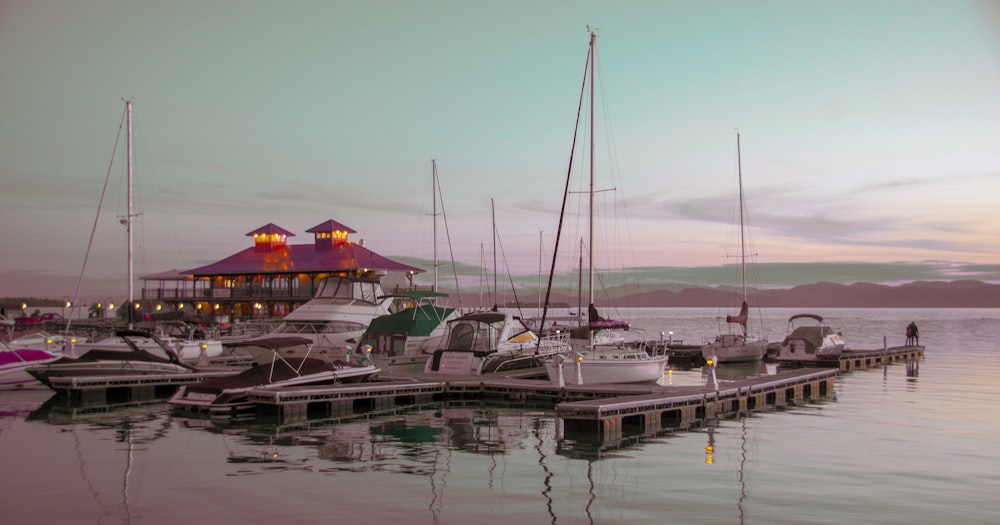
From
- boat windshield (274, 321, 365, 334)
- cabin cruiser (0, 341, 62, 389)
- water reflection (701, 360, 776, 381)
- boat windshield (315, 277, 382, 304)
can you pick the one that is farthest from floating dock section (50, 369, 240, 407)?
water reflection (701, 360, 776, 381)

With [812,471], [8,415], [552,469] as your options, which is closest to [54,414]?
[8,415]

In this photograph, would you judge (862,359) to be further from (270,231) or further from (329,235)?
(270,231)

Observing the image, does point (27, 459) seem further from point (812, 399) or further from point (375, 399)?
point (812, 399)

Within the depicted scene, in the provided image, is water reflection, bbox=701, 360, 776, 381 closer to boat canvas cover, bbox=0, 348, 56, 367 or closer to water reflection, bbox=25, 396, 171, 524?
water reflection, bbox=25, 396, 171, 524

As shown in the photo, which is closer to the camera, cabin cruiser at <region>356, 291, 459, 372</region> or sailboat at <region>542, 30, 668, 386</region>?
sailboat at <region>542, 30, 668, 386</region>

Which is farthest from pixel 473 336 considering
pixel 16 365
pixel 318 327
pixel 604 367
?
pixel 16 365

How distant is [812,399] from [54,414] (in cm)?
2685

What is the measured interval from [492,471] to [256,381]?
35.2 ft

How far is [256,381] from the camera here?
24812 millimetres

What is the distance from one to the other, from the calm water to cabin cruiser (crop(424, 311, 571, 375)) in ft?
19.0

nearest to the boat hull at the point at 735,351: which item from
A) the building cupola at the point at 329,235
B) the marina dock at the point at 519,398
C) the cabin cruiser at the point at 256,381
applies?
the marina dock at the point at 519,398

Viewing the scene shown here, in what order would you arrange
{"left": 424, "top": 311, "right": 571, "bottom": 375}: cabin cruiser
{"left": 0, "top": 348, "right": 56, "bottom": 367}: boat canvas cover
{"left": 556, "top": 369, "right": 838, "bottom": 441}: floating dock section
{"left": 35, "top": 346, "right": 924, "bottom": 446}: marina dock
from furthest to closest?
{"left": 424, "top": 311, "right": 571, "bottom": 375}: cabin cruiser, {"left": 0, "top": 348, "right": 56, "bottom": 367}: boat canvas cover, {"left": 35, "top": 346, "right": 924, "bottom": 446}: marina dock, {"left": 556, "top": 369, "right": 838, "bottom": 441}: floating dock section

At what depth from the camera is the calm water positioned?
537 inches

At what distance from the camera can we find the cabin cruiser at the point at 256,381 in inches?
938
